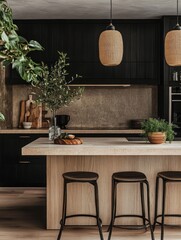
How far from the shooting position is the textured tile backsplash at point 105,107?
705 cm

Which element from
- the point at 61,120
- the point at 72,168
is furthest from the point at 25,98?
the point at 72,168

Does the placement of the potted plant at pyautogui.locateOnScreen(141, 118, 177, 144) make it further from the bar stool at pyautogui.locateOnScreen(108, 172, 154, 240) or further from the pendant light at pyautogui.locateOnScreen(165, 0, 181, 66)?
the pendant light at pyautogui.locateOnScreen(165, 0, 181, 66)

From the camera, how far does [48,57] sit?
665 cm

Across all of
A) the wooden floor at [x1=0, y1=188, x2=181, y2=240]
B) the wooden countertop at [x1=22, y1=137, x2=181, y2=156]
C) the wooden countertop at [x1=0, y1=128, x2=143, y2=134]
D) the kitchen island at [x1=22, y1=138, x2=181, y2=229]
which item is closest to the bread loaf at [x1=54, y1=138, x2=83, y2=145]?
the kitchen island at [x1=22, y1=138, x2=181, y2=229]

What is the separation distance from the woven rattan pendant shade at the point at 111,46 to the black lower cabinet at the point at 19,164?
262 cm

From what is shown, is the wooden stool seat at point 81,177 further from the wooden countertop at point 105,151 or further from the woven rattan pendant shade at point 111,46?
the woven rattan pendant shade at point 111,46

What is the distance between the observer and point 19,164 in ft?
21.1

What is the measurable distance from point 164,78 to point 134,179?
293cm

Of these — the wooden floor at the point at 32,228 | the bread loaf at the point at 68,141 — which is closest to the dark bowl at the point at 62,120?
the wooden floor at the point at 32,228

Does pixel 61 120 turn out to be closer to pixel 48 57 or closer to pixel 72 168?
pixel 48 57

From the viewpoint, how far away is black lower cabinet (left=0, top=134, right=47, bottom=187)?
6.42m

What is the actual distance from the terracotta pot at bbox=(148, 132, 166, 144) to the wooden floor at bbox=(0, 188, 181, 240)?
0.94 metres

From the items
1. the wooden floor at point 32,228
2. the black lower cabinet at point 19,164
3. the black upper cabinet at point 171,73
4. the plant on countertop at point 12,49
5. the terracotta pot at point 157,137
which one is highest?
the black upper cabinet at point 171,73

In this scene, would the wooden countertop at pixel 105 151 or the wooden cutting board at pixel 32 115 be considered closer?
the wooden countertop at pixel 105 151
